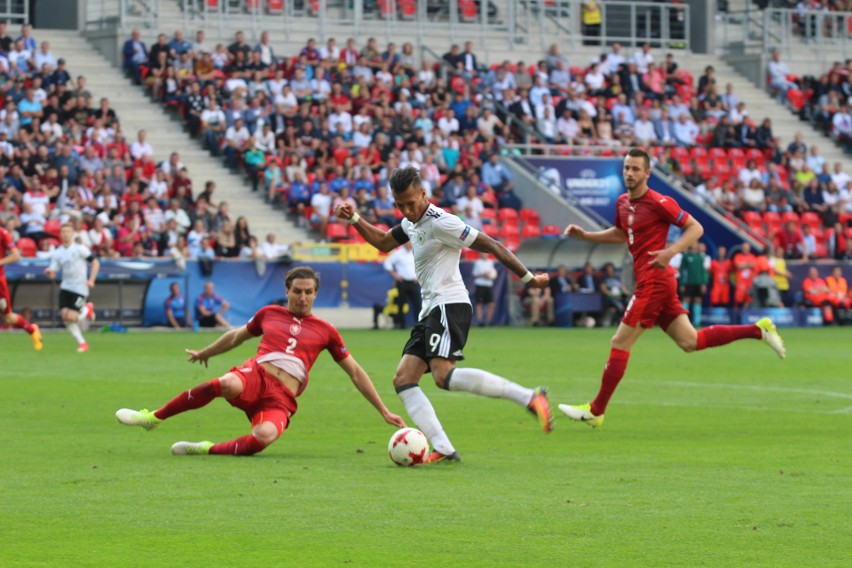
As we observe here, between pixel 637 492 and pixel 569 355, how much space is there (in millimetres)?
14163

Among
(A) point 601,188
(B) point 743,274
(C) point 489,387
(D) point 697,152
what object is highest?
(D) point 697,152

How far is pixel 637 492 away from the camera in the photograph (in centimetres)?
885

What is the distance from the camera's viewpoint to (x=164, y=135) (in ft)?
117

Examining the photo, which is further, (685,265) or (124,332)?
(685,265)

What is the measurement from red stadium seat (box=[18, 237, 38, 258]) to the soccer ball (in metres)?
20.5

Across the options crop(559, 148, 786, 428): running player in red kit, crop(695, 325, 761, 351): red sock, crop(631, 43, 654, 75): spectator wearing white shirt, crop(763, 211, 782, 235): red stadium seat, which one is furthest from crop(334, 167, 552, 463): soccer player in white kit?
crop(631, 43, 654, 75): spectator wearing white shirt

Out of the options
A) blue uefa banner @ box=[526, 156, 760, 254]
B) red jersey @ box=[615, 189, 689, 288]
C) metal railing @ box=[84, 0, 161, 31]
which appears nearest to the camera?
red jersey @ box=[615, 189, 689, 288]

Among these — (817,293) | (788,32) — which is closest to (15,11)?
(817,293)

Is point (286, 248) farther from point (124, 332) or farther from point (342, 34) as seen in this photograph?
point (342, 34)

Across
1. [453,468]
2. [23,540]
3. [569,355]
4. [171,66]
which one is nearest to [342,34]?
[171,66]

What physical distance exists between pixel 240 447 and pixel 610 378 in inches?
135

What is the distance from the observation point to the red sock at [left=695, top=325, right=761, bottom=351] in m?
→ 13.4

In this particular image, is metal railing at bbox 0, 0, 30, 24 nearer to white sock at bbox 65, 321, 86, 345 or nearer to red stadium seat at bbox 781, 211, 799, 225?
white sock at bbox 65, 321, 86, 345

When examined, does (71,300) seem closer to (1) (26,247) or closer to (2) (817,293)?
(1) (26,247)
